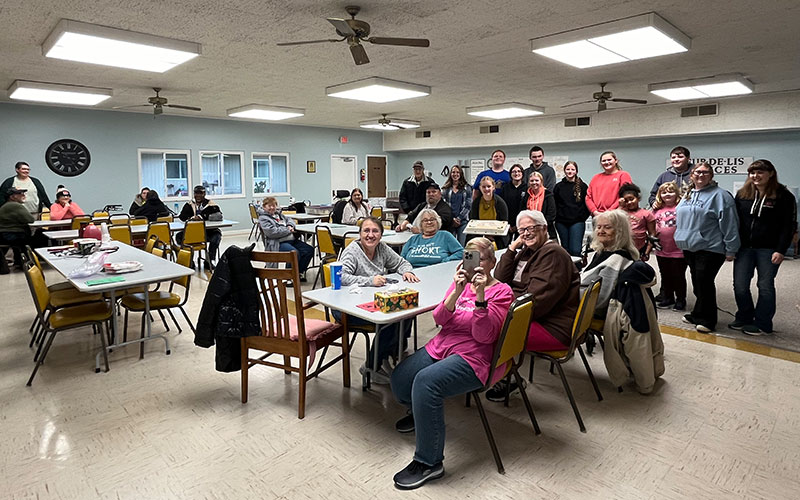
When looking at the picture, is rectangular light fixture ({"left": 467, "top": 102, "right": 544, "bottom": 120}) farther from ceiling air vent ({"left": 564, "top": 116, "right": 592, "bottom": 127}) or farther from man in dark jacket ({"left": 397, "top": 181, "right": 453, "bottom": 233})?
man in dark jacket ({"left": 397, "top": 181, "right": 453, "bottom": 233})

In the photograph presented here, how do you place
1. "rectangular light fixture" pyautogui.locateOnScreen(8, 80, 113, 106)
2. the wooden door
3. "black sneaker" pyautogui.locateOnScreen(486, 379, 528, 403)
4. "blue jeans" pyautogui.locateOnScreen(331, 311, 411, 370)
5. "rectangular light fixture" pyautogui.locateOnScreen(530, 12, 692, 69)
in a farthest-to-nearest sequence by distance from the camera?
the wooden door, "rectangular light fixture" pyautogui.locateOnScreen(8, 80, 113, 106), "rectangular light fixture" pyautogui.locateOnScreen(530, 12, 692, 69), "blue jeans" pyautogui.locateOnScreen(331, 311, 411, 370), "black sneaker" pyautogui.locateOnScreen(486, 379, 528, 403)

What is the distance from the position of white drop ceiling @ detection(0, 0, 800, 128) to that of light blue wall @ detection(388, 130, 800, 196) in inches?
49.9

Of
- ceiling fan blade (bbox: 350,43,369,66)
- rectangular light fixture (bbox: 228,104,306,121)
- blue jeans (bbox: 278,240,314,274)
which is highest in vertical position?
rectangular light fixture (bbox: 228,104,306,121)

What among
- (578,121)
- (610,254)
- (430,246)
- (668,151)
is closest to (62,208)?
(430,246)

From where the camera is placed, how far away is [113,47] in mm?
4418

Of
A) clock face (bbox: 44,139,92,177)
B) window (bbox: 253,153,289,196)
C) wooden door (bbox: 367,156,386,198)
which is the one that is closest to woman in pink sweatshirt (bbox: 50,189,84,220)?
clock face (bbox: 44,139,92,177)

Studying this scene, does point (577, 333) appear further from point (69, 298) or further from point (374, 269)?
point (69, 298)

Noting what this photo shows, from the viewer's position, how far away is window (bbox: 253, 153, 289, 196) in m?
12.1

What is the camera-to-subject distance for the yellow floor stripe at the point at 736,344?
381 centimetres

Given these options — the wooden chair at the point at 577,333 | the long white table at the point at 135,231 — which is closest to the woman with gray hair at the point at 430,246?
the wooden chair at the point at 577,333

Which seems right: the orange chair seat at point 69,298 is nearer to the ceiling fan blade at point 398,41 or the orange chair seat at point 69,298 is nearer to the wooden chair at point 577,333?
the ceiling fan blade at point 398,41

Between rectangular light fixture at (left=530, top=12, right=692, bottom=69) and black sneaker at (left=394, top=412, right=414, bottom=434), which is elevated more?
rectangular light fixture at (left=530, top=12, right=692, bottom=69)

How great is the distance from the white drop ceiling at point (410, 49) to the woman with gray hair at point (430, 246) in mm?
1633

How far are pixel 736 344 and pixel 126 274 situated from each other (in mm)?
4848
